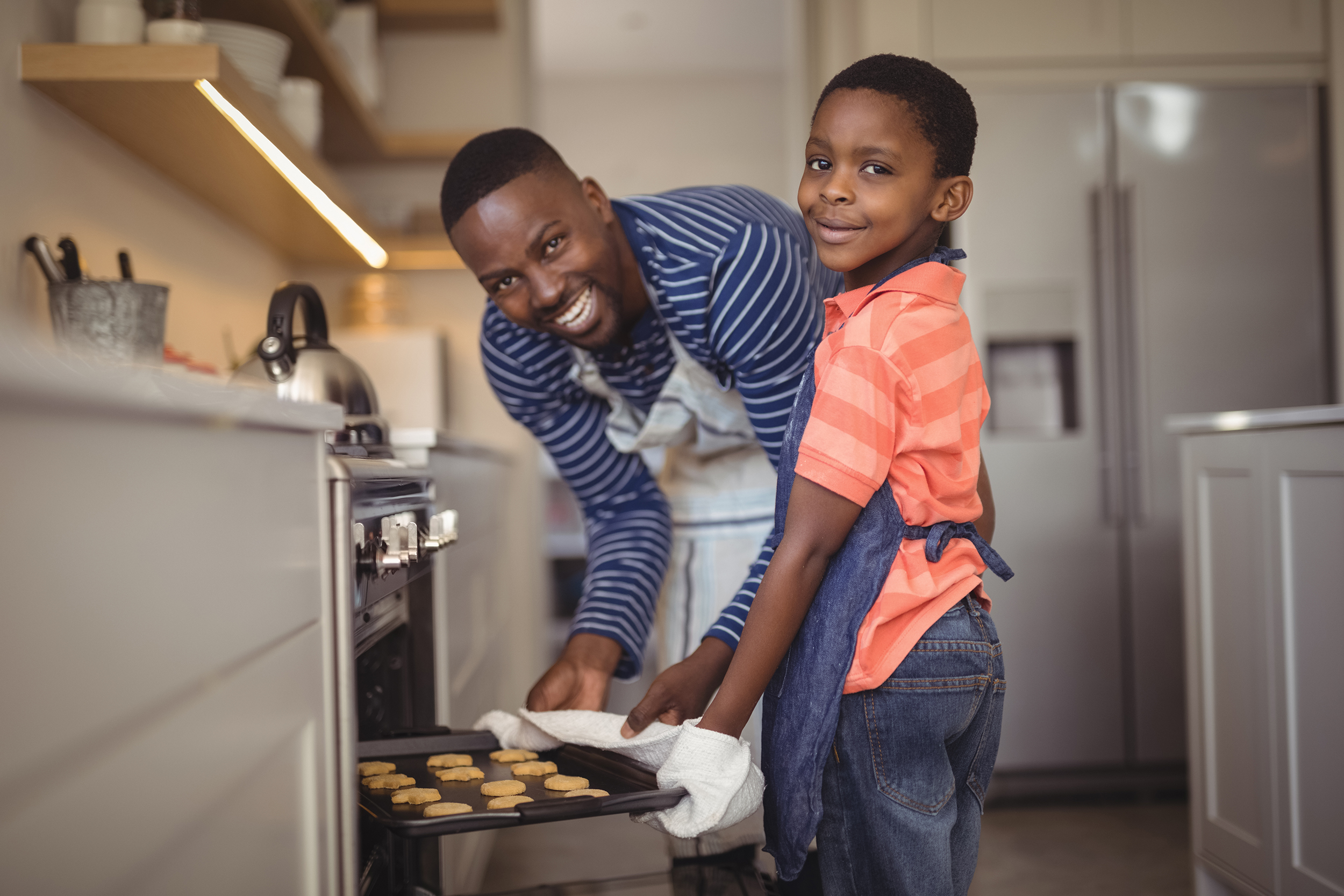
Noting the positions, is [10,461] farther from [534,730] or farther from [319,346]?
[319,346]

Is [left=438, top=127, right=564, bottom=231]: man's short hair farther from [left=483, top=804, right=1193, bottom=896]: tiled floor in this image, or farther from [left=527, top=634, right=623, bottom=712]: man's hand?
[left=483, top=804, right=1193, bottom=896]: tiled floor

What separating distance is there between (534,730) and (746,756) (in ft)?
0.87

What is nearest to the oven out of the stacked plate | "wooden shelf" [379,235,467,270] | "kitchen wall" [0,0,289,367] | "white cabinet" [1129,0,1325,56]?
"kitchen wall" [0,0,289,367]

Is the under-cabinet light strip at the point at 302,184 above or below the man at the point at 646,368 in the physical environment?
above

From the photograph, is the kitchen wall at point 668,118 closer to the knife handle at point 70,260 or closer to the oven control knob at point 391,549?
the knife handle at point 70,260

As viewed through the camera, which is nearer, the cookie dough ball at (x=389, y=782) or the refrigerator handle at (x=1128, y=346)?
the cookie dough ball at (x=389, y=782)

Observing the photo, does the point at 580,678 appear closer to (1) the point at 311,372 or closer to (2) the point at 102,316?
(1) the point at 311,372

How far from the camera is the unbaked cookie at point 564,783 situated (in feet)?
2.70

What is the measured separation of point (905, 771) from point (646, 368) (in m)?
0.68

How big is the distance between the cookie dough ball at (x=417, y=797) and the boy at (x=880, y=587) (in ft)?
0.61

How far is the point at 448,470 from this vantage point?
5.29ft

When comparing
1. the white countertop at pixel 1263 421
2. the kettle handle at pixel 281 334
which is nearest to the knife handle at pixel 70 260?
the kettle handle at pixel 281 334

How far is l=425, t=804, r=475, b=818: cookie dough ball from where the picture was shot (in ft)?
2.43

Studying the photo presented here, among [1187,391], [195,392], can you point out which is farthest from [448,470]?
[1187,391]
